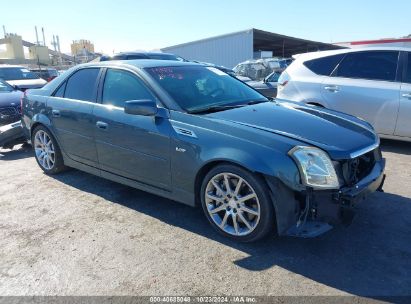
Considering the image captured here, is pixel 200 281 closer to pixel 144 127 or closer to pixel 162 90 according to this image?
pixel 144 127

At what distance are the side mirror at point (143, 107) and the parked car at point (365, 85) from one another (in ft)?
12.5

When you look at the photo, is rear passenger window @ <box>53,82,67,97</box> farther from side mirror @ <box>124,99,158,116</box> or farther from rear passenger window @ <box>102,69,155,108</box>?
side mirror @ <box>124,99,158,116</box>

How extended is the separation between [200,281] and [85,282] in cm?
88

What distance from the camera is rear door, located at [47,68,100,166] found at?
4.42 meters

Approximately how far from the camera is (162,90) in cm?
378

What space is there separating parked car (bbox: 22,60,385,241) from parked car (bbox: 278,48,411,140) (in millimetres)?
2276

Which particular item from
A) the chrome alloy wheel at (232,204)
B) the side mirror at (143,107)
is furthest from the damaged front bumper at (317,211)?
the side mirror at (143,107)

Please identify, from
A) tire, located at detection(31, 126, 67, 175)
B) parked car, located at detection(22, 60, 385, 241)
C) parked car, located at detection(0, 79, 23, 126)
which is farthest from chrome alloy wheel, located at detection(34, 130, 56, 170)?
parked car, located at detection(0, 79, 23, 126)

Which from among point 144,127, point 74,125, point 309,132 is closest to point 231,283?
point 309,132

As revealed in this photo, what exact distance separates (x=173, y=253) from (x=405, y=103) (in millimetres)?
4544

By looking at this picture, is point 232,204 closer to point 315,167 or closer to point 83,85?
point 315,167

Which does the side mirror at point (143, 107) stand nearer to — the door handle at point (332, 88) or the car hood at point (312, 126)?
the car hood at point (312, 126)

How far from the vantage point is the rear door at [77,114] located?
14.5ft

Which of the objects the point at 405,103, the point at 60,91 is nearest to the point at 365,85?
the point at 405,103
